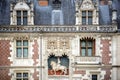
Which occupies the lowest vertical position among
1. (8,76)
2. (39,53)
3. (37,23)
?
(8,76)

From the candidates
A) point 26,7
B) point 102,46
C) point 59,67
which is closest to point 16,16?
point 26,7

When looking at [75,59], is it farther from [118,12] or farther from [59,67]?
[118,12]

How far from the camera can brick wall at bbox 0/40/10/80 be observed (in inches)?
1212

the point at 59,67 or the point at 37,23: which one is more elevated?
the point at 37,23

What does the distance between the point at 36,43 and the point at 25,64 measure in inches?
78.9

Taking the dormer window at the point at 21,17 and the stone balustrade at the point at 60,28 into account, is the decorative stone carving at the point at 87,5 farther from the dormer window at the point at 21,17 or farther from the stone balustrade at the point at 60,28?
the dormer window at the point at 21,17

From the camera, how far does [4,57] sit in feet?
102

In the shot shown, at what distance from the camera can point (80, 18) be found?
31.8 meters

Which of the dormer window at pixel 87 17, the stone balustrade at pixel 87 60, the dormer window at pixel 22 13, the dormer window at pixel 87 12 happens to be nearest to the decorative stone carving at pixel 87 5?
the dormer window at pixel 87 12

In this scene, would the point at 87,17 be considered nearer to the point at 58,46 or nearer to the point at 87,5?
the point at 87,5

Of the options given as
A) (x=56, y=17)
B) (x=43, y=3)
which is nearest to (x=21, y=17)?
(x=43, y=3)

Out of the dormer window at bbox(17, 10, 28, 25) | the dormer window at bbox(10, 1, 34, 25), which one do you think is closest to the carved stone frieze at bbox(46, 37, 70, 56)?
the dormer window at bbox(10, 1, 34, 25)

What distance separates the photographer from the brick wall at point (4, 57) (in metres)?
30.8

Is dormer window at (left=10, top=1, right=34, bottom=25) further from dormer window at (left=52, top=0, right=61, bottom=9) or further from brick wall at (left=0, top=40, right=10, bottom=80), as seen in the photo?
dormer window at (left=52, top=0, right=61, bottom=9)
